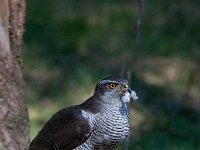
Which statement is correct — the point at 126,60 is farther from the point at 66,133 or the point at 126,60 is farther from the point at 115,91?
the point at 66,133

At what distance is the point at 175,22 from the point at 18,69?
7.91 metres

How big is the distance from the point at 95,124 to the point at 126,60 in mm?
5584

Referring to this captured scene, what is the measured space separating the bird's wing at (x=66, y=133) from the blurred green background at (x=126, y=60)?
2641 mm

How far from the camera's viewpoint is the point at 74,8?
51.1 feet

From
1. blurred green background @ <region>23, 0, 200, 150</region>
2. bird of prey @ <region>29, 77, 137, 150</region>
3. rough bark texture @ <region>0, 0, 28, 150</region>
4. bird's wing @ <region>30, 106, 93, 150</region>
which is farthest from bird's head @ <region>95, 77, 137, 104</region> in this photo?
blurred green background @ <region>23, 0, 200, 150</region>

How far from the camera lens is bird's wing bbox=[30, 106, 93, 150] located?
7.65 meters

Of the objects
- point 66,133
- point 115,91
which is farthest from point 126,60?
point 66,133

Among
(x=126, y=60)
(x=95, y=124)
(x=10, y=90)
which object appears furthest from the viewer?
(x=126, y=60)

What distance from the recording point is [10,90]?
7164 millimetres

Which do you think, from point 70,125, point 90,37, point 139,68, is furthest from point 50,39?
point 70,125

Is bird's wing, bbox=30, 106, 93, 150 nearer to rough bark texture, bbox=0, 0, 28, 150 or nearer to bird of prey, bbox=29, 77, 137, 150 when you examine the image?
bird of prey, bbox=29, 77, 137, 150

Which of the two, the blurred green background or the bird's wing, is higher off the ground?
the bird's wing

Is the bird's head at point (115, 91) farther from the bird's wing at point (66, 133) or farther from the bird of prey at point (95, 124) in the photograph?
the bird's wing at point (66, 133)

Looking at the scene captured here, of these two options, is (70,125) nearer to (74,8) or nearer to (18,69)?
(18,69)
